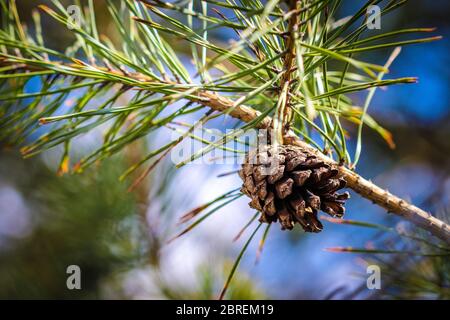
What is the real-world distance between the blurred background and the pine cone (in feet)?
0.76

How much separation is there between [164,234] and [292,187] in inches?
25.2

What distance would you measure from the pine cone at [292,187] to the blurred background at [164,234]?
23 cm

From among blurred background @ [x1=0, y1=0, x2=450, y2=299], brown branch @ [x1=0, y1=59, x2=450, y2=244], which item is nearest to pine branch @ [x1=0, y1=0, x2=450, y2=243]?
brown branch @ [x1=0, y1=59, x2=450, y2=244]

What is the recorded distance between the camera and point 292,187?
1.50 feet

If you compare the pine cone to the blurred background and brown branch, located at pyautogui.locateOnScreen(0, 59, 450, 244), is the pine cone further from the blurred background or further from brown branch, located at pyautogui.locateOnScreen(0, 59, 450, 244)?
the blurred background

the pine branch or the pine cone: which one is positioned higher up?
the pine branch

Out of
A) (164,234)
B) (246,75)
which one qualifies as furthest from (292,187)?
(164,234)

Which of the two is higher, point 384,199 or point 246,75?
point 246,75

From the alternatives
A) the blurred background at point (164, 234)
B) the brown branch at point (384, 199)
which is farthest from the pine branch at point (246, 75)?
the blurred background at point (164, 234)

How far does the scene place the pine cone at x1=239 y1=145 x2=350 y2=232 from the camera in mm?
447

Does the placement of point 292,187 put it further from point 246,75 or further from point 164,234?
point 164,234
